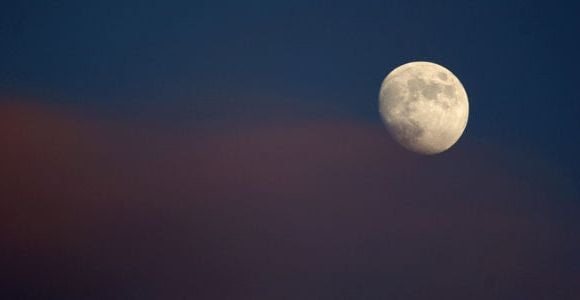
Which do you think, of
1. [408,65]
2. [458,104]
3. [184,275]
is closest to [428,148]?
[458,104]

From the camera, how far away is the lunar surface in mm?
6992

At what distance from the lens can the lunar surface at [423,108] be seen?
275 inches

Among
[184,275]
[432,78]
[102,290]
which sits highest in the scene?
[432,78]

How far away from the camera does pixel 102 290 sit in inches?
383

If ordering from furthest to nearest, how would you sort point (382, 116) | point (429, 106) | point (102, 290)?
point (102, 290) → point (382, 116) → point (429, 106)

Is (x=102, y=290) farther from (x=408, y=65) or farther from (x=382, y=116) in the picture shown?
(x=408, y=65)

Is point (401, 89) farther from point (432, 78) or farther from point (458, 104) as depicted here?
point (458, 104)

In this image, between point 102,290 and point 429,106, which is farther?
point 102,290

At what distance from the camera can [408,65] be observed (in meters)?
7.78

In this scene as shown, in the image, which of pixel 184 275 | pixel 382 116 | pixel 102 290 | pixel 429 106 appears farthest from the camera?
pixel 184 275

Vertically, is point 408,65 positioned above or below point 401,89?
above

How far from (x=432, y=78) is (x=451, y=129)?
0.96m

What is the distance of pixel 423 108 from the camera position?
6965mm

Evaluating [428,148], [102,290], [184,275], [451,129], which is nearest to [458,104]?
[451,129]
